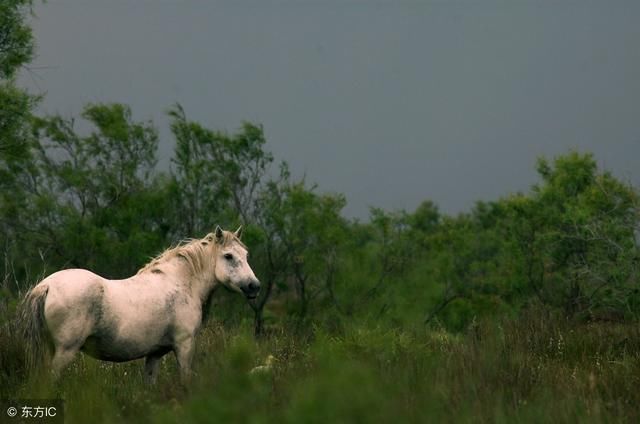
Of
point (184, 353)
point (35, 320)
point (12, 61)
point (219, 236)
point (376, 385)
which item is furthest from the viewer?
point (12, 61)

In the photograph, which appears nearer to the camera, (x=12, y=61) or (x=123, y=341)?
(x=123, y=341)

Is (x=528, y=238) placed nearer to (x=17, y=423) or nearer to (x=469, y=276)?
(x=469, y=276)

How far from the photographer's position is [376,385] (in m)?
5.27

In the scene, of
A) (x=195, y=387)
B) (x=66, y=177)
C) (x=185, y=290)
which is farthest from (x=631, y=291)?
(x=66, y=177)

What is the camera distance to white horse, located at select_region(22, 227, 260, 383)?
8609mm

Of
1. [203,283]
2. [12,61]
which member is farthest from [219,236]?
[12,61]

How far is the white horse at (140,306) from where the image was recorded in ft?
28.2

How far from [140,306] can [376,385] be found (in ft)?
15.0

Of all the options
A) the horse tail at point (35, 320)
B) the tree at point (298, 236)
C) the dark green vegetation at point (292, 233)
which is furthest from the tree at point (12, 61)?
the horse tail at point (35, 320)

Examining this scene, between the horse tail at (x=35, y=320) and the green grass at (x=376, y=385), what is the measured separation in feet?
0.81

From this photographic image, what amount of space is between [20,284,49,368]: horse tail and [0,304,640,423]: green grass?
0.25m

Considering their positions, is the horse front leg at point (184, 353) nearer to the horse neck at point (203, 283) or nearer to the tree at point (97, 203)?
the horse neck at point (203, 283)

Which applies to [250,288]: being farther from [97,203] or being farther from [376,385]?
[97,203]

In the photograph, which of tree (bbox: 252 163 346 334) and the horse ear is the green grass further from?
tree (bbox: 252 163 346 334)
